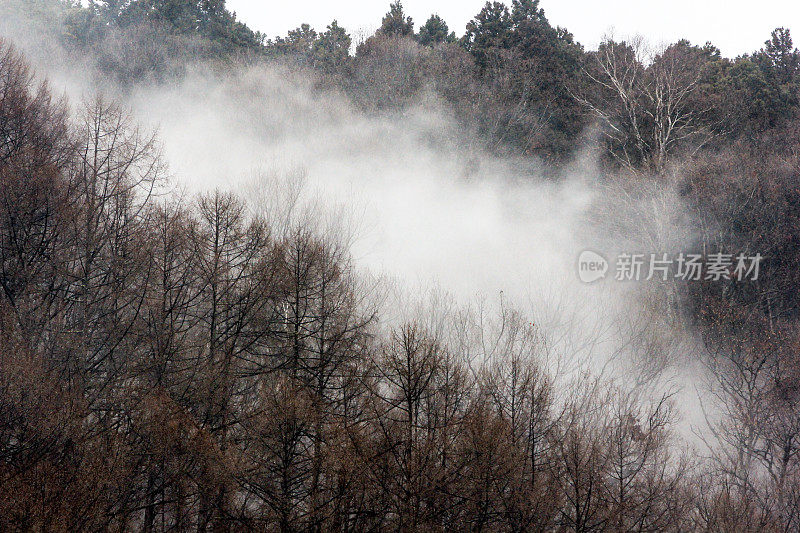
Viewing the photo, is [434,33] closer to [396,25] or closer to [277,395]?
[396,25]

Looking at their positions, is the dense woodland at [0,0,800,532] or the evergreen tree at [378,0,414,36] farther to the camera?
the evergreen tree at [378,0,414,36]

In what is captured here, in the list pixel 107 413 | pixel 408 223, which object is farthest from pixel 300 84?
A: pixel 107 413

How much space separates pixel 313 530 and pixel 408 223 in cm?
1993

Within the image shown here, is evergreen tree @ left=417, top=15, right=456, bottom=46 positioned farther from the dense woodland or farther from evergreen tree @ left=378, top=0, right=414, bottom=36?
the dense woodland

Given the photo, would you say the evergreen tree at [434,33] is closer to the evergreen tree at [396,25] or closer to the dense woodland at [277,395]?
the evergreen tree at [396,25]

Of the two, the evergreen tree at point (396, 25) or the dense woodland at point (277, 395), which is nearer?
the dense woodland at point (277, 395)

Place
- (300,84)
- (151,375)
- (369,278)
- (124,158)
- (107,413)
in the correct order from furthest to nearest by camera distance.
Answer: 1. (300,84)
2. (369,278)
3. (124,158)
4. (151,375)
5. (107,413)

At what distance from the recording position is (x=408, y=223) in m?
33.0

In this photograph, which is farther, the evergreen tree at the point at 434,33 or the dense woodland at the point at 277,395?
the evergreen tree at the point at 434,33

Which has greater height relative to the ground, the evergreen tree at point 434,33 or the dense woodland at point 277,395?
the evergreen tree at point 434,33

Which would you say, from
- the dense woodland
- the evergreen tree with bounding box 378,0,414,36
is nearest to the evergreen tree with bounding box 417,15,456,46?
the evergreen tree with bounding box 378,0,414,36

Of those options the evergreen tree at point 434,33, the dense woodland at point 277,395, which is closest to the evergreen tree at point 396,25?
the evergreen tree at point 434,33

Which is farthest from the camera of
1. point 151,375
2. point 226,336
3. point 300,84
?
point 300,84

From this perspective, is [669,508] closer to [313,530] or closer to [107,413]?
[313,530]
